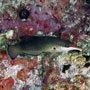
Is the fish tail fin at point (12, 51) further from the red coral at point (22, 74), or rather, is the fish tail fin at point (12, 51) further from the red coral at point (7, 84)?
the red coral at point (7, 84)

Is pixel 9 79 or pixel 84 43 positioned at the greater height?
pixel 84 43

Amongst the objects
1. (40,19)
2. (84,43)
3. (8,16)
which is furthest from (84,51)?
(8,16)

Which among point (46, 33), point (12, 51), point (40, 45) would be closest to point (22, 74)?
point (12, 51)

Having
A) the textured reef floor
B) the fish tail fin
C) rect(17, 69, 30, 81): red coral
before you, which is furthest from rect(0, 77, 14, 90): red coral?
the fish tail fin

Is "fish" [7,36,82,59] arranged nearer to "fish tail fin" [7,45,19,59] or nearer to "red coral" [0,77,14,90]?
"fish tail fin" [7,45,19,59]

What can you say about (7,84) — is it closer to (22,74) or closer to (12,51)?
(22,74)

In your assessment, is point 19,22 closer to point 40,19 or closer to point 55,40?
point 40,19
